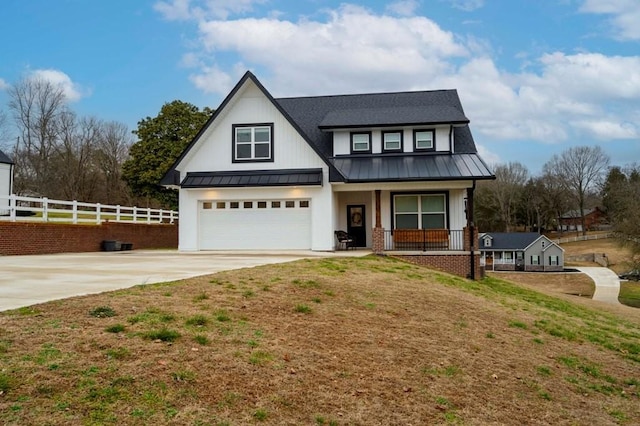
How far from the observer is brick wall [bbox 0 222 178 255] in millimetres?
18016

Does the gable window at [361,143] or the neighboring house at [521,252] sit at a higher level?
the gable window at [361,143]

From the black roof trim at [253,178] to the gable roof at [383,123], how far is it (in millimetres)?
761

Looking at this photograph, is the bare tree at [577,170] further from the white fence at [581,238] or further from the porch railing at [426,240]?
the porch railing at [426,240]

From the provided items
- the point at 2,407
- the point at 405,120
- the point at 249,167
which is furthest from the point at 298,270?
the point at 405,120

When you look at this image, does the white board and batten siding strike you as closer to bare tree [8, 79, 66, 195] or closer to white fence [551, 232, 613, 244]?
bare tree [8, 79, 66, 195]

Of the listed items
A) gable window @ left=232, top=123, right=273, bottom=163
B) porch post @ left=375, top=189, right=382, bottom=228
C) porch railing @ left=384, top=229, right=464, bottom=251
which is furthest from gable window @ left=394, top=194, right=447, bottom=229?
gable window @ left=232, top=123, right=273, bottom=163

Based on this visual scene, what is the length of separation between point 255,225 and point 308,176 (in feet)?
11.0

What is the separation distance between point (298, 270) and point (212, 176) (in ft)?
37.7

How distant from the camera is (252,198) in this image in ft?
71.7

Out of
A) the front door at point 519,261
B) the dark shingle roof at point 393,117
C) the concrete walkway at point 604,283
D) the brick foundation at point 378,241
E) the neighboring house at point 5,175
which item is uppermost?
the dark shingle roof at point 393,117

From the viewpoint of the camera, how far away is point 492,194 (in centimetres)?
7344

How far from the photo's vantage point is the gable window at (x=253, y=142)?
22.0m

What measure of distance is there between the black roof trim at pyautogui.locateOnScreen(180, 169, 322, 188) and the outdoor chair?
2.55 m

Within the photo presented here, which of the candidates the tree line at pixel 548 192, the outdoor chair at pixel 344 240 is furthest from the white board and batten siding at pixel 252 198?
the tree line at pixel 548 192
